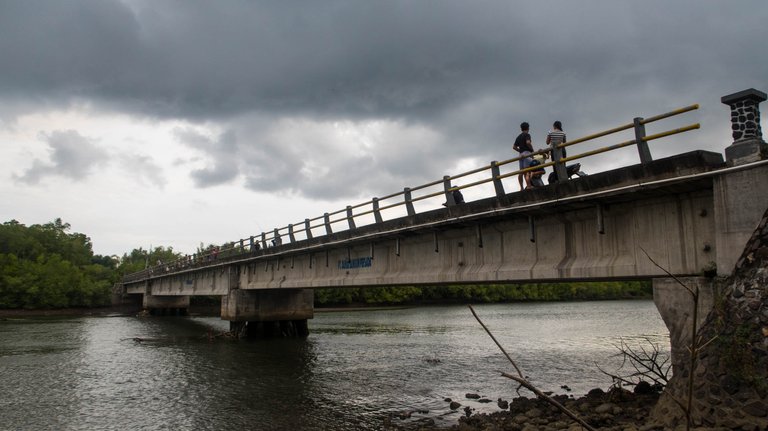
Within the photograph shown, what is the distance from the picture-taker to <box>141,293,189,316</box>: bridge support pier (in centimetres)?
7294

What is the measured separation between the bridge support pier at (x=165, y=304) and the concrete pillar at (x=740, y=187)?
72084mm

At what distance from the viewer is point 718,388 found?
896cm

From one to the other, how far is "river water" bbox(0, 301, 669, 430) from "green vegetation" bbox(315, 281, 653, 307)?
47700 mm

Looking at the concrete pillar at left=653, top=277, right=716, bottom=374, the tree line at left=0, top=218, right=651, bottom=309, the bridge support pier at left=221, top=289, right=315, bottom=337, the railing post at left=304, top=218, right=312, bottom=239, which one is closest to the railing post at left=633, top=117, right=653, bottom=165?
the concrete pillar at left=653, top=277, right=716, bottom=374

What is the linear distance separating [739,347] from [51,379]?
2358cm

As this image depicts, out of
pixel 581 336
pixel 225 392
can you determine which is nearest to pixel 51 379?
pixel 225 392

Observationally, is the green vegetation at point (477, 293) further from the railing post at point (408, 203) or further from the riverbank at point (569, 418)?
the riverbank at point (569, 418)

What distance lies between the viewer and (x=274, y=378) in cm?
2195

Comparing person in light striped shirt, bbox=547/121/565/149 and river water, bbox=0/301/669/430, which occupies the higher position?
person in light striped shirt, bbox=547/121/565/149

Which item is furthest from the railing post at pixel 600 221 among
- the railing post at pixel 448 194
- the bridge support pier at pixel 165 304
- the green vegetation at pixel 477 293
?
the bridge support pier at pixel 165 304

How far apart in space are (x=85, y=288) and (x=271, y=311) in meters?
59.7

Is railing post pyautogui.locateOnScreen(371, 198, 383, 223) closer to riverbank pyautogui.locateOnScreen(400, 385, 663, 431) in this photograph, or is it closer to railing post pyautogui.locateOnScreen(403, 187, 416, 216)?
railing post pyautogui.locateOnScreen(403, 187, 416, 216)

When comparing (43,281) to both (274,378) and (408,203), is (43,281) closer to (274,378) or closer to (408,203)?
(274,378)

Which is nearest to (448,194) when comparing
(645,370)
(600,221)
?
(600,221)
